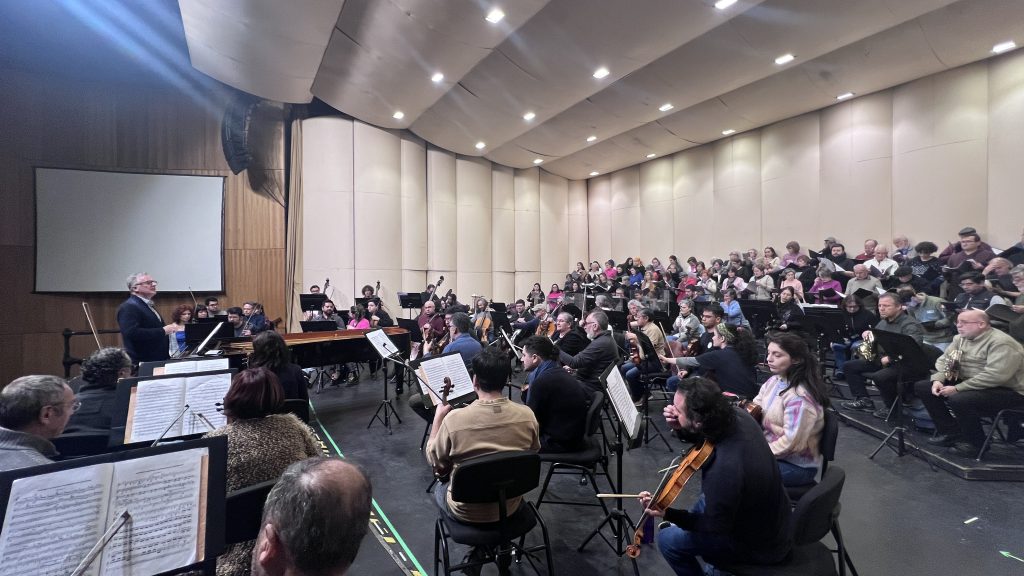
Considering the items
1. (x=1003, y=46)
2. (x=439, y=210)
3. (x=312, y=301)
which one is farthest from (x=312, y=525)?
(x=439, y=210)

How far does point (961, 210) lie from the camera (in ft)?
30.7

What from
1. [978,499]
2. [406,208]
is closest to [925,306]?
[978,499]

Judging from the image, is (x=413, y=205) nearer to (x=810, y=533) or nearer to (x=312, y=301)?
(x=312, y=301)

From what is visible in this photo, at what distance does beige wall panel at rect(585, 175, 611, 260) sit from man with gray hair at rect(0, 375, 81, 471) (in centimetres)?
1689

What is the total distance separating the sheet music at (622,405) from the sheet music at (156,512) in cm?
230

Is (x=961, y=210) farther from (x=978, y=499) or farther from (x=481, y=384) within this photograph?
(x=481, y=384)

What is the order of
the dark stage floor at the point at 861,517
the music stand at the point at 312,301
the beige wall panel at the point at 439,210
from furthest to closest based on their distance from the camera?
the beige wall panel at the point at 439,210, the music stand at the point at 312,301, the dark stage floor at the point at 861,517

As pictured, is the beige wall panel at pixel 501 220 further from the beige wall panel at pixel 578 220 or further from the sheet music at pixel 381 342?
the sheet music at pixel 381 342

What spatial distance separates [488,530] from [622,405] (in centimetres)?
119

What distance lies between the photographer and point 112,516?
129cm

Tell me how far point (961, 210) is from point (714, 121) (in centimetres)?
564

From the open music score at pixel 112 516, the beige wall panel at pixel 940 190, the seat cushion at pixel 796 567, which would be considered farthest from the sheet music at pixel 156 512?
the beige wall panel at pixel 940 190

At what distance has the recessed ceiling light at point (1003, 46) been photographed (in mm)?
8361

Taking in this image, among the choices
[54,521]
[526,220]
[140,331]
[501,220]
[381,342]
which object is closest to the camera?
[54,521]
